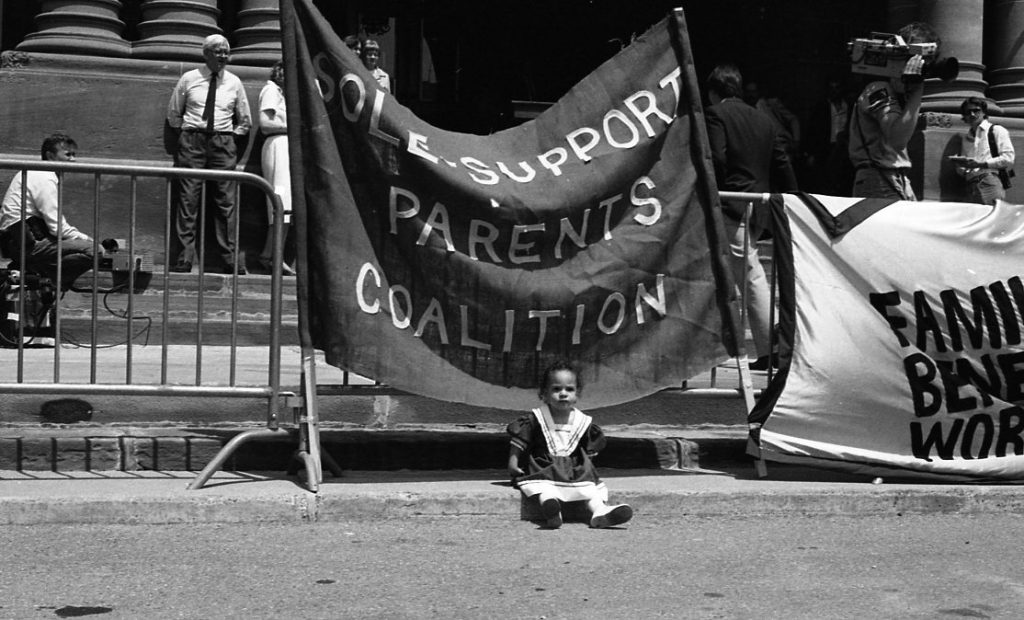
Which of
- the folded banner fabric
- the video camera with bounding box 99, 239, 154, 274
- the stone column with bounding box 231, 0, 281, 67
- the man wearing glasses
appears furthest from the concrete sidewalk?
the man wearing glasses

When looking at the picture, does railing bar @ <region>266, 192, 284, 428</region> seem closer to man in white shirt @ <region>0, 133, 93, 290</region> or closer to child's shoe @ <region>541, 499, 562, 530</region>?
child's shoe @ <region>541, 499, 562, 530</region>

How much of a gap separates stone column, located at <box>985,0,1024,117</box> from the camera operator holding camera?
5801mm

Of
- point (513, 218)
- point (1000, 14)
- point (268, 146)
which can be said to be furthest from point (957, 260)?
point (1000, 14)

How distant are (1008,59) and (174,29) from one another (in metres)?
9.47

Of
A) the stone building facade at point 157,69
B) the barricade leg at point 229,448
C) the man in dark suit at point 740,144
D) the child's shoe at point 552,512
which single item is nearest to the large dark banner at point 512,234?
the barricade leg at point 229,448

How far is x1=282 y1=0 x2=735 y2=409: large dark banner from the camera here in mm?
6586

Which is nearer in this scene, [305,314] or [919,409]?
[305,314]

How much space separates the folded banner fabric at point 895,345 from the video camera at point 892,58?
2.98 m

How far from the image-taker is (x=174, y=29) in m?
13.0

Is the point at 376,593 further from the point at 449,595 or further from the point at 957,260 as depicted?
the point at 957,260

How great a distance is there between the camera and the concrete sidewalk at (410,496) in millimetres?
5938

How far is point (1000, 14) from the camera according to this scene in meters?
16.5

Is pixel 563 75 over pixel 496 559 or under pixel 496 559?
over

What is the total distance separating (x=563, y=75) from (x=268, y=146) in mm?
6865
